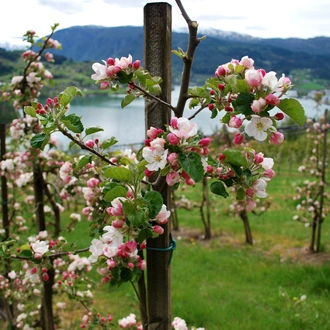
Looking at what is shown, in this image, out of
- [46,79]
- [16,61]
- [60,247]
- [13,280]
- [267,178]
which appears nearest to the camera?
[267,178]

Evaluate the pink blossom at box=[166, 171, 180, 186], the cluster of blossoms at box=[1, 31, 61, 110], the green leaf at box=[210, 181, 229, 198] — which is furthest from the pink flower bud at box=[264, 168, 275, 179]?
the cluster of blossoms at box=[1, 31, 61, 110]

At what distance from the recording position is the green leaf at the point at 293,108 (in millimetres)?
849

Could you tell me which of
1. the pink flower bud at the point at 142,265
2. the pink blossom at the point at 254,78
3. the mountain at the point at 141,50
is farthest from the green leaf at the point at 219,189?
the mountain at the point at 141,50

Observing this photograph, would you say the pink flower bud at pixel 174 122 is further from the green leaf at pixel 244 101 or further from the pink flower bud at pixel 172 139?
the green leaf at pixel 244 101

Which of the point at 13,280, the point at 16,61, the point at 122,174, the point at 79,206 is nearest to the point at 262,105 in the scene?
the point at 122,174

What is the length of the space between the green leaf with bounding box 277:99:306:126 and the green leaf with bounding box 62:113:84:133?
1.53 ft

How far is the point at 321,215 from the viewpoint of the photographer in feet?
16.3

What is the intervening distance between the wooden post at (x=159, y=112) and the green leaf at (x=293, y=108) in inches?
18.6

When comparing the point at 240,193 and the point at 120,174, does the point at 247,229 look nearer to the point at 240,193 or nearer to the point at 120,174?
the point at 240,193

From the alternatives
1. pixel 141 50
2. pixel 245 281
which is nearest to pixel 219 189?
pixel 245 281

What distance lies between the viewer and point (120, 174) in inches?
34.7

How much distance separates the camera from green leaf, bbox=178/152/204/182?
809 millimetres

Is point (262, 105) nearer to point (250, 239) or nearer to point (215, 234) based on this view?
point (250, 239)

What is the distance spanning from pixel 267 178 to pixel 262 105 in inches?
8.7
